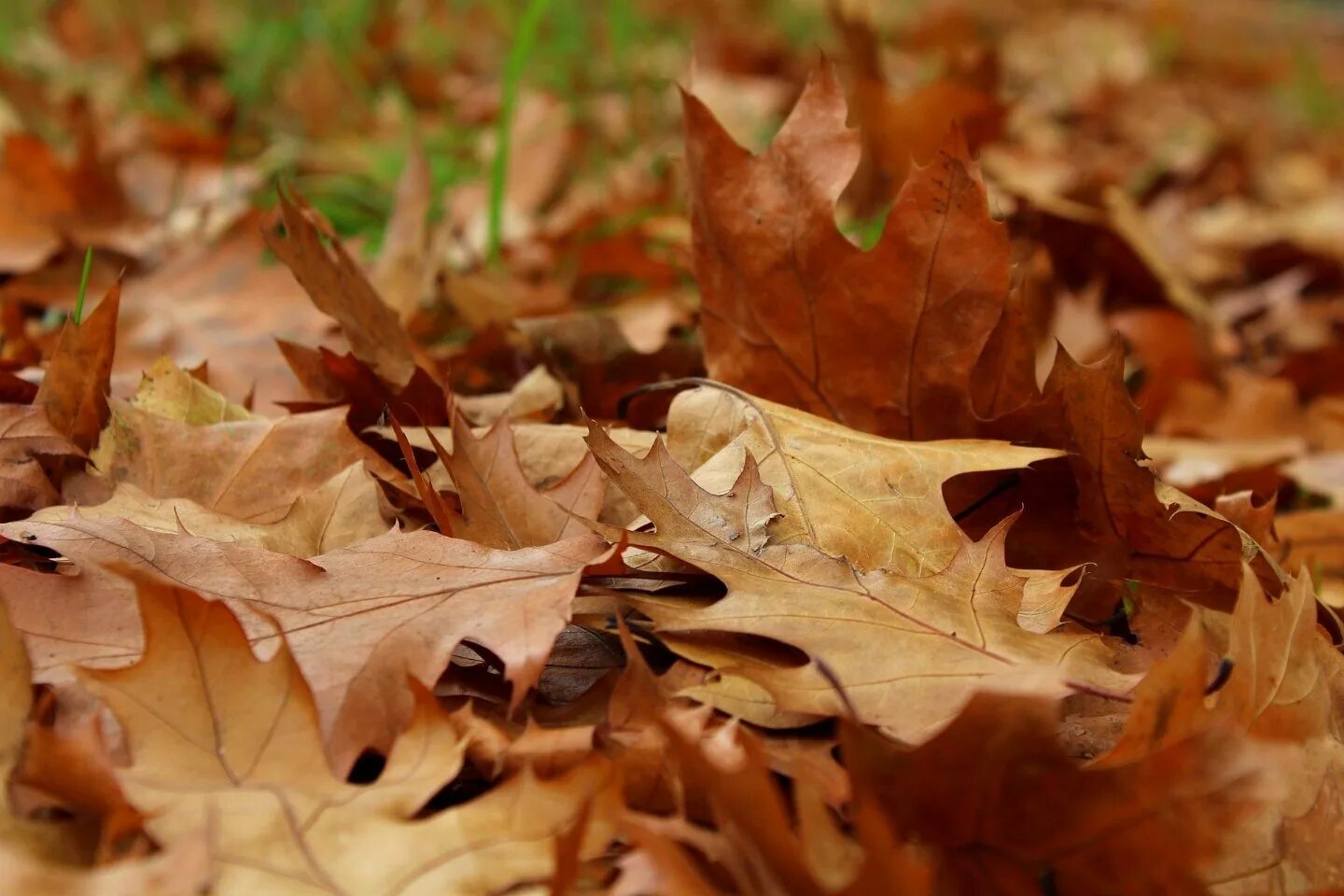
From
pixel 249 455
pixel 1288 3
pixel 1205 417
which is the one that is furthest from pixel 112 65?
pixel 1288 3

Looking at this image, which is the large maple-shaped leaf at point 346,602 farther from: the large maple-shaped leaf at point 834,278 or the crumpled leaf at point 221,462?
the large maple-shaped leaf at point 834,278

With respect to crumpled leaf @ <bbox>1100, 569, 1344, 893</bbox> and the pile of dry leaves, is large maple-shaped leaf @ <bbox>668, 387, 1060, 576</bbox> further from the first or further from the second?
crumpled leaf @ <bbox>1100, 569, 1344, 893</bbox>

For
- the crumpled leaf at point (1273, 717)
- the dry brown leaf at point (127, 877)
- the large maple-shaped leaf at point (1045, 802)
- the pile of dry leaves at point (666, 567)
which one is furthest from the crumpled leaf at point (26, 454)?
the crumpled leaf at point (1273, 717)

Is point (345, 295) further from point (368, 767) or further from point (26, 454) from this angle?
point (368, 767)

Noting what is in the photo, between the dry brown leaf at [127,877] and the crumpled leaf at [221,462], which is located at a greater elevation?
the dry brown leaf at [127,877]

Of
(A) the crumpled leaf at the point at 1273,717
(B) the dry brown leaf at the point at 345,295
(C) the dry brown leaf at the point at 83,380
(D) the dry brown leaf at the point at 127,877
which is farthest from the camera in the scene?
(B) the dry brown leaf at the point at 345,295

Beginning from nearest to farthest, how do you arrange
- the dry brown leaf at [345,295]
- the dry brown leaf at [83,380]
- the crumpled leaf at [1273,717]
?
the crumpled leaf at [1273,717] → the dry brown leaf at [83,380] → the dry brown leaf at [345,295]

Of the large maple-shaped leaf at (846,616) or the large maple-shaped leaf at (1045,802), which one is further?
the large maple-shaped leaf at (846,616)
